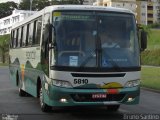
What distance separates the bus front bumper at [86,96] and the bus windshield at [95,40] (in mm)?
605

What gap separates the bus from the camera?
11.7 m

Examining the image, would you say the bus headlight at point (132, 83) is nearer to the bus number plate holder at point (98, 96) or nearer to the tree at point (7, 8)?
the bus number plate holder at point (98, 96)

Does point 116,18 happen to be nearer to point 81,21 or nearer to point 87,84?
point 81,21

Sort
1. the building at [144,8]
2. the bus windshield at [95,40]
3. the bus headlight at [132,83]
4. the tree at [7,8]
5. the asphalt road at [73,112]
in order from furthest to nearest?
the tree at [7,8], the building at [144,8], the asphalt road at [73,112], the bus headlight at [132,83], the bus windshield at [95,40]

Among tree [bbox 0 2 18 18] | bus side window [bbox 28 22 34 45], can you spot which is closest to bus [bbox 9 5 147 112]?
bus side window [bbox 28 22 34 45]

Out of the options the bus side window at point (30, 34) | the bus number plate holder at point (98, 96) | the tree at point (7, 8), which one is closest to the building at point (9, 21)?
the tree at point (7, 8)

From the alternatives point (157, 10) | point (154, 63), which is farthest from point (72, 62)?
point (157, 10)

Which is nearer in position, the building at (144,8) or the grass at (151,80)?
the grass at (151,80)

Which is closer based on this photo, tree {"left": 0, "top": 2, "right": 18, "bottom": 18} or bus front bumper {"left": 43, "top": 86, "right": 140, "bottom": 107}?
bus front bumper {"left": 43, "top": 86, "right": 140, "bottom": 107}

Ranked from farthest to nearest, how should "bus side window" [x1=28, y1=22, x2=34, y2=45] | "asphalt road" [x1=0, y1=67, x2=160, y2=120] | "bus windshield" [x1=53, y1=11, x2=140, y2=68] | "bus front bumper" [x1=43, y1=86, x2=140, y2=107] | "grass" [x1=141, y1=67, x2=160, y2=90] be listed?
"grass" [x1=141, y1=67, x2=160, y2=90]
"bus side window" [x1=28, y1=22, x2=34, y2=45]
"asphalt road" [x1=0, y1=67, x2=160, y2=120]
"bus windshield" [x1=53, y1=11, x2=140, y2=68]
"bus front bumper" [x1=43, y1=86, x2=140, y2=107]

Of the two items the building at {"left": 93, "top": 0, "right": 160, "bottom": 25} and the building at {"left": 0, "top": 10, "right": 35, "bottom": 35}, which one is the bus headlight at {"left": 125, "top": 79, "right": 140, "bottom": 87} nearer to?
the building at {"left": 0, "top": 10, "right": 35, "bottom": 35}

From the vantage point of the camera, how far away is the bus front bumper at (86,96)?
11703 millimetres

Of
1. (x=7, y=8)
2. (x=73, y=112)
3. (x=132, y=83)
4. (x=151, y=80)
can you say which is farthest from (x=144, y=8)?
(x=132, y=83)

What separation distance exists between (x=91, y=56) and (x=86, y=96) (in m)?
0.97
